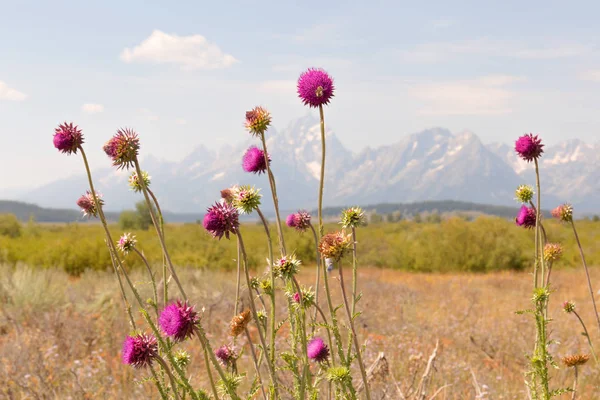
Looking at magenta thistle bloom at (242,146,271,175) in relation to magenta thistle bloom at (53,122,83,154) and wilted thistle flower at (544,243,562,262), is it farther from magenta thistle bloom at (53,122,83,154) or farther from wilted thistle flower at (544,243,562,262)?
wilted thistle flower at (544,243,562,262)

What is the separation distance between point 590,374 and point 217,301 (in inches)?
246

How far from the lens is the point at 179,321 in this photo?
5.20 ft

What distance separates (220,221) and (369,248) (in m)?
29.9

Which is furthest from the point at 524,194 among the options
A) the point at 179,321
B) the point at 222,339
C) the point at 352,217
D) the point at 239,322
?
→ the point at 222,339

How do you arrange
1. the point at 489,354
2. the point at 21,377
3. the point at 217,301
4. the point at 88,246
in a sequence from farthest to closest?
the point at 88,246, the point at 217,301, the point at 489,354, the point at 21,377

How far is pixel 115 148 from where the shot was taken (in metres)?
1.80

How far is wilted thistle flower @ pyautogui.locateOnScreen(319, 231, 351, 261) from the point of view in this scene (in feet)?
5.77

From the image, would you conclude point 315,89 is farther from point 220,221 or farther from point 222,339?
point 222,339

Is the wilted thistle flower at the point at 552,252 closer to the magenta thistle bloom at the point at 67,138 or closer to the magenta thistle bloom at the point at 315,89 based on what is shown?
the magenta thistle bloom at the point at 315,89

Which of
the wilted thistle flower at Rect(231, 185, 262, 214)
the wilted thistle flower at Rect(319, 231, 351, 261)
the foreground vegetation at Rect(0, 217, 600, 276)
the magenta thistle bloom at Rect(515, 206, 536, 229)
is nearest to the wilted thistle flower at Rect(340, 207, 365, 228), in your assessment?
the wilted thistle flower at Rect(319, 231, 351, 261)

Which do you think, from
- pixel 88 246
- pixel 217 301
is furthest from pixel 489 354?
pixel 88 246

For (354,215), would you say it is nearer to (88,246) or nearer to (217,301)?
(217,301)

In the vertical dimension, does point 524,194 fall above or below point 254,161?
below

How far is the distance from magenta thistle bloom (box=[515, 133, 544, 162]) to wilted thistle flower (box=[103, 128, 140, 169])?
1.73 metres
